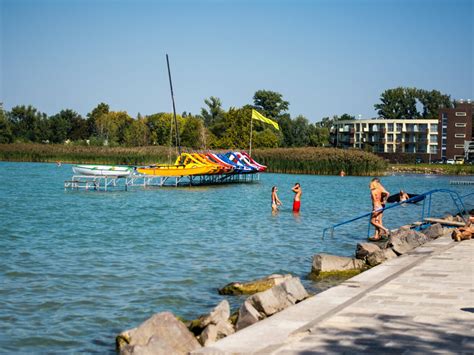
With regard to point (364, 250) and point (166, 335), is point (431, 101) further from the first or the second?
point (166, 335)

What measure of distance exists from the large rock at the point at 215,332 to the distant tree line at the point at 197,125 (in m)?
112

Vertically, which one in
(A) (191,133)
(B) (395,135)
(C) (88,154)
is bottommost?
(C) (88,154)

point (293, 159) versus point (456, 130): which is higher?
point (456, 130)

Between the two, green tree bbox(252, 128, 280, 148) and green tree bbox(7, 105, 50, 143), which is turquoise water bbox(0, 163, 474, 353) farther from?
green tree bbox(7, 105, 50, 143)

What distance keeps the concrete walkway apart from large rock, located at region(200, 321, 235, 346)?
0.52 m

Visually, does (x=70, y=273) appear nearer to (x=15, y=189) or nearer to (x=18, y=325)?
(x=18, y=325)

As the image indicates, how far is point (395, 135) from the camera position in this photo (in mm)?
148750

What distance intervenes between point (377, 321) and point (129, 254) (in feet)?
41.1

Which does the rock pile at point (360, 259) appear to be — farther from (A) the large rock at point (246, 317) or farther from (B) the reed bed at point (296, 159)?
(B) the reed bed at point (296, 159)

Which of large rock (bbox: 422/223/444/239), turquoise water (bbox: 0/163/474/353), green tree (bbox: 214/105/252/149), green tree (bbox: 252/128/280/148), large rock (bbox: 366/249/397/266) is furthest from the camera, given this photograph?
green tree (bbox: 252/128/280/148)

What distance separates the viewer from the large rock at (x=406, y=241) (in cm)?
1891

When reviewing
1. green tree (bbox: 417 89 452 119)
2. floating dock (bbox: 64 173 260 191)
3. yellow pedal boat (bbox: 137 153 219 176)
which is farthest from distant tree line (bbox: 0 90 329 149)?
yellow pedal boat (bbox: 137 153 219 176)

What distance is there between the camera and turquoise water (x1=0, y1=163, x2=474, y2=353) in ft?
43.1

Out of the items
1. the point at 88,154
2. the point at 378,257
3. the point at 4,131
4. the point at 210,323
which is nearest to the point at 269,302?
the point at 210,323
